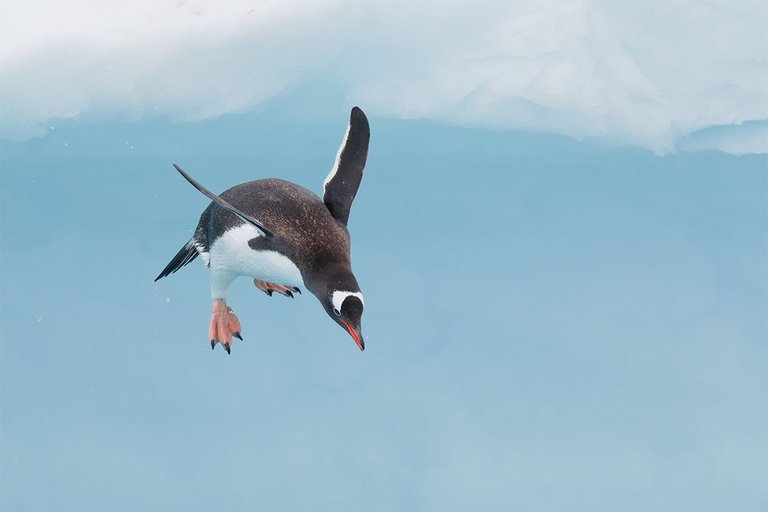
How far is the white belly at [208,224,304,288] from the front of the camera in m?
3.24

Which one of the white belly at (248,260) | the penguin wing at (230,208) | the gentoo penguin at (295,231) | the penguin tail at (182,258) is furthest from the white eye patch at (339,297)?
the penguin tail at (182,258)

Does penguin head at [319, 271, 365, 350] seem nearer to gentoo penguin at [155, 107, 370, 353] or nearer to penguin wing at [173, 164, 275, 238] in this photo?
gentoo penguin at [155, 107, 370, 353]

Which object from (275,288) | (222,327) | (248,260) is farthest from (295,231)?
(275,288)

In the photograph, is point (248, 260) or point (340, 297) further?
point (248, 260)

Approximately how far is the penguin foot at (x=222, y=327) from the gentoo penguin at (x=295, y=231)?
4.2 inches

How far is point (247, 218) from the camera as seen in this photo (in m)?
3.09

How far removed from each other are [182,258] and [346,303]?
4.02 feet

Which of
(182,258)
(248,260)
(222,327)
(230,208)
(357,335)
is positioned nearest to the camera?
(357,335)

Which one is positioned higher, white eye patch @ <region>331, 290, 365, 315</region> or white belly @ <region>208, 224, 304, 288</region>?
white eye patch @ <region>331, 290, 365, 315</region>

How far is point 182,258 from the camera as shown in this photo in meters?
3.91

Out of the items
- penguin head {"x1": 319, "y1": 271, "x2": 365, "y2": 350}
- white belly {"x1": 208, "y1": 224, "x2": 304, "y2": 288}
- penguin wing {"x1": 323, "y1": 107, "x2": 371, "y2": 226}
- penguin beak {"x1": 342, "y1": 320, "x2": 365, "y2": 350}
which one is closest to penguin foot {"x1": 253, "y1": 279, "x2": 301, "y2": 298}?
white belly {"x1": 208, "y1": 224, "x2": 304, "y2": 288}

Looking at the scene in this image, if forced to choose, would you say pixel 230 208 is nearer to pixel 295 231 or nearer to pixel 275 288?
pixel 295 231

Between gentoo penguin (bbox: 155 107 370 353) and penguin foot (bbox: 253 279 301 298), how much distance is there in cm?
32

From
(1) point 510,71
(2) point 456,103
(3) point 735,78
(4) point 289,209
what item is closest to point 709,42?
(3) point 735,78
